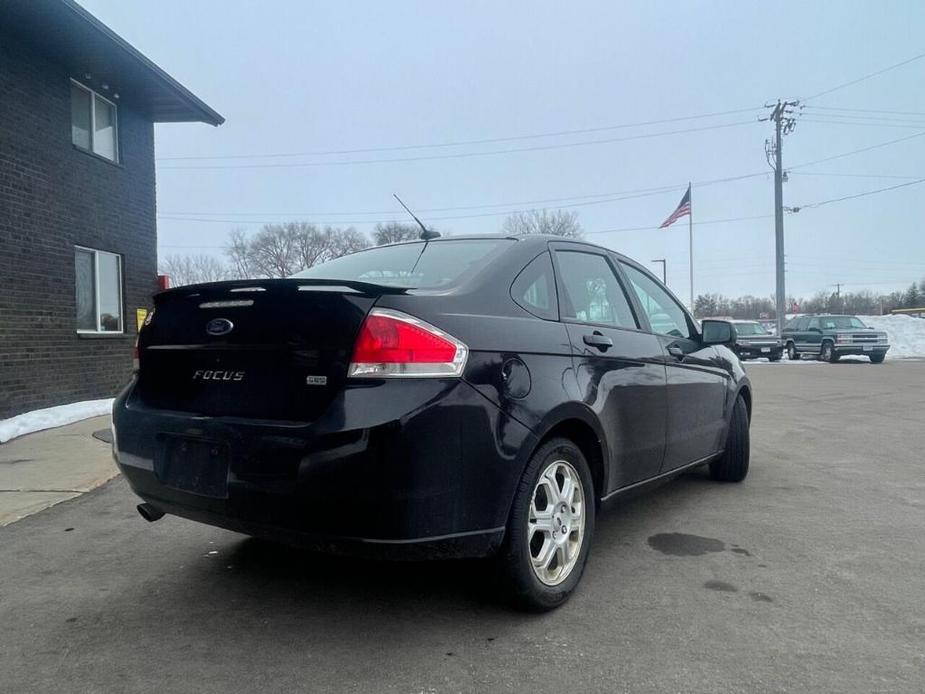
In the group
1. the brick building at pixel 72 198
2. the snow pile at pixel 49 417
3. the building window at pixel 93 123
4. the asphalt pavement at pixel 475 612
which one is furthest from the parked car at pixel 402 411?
the building window at pixel 93 123

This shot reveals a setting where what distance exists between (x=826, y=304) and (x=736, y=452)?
306ft

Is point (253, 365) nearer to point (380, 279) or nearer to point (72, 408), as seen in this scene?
point (380, 279)

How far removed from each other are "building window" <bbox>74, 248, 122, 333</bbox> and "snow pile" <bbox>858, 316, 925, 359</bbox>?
101ft

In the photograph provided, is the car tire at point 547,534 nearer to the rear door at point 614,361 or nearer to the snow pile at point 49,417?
the rear door at point 614,361

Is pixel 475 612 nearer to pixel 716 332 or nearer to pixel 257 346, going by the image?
pixel 257 346

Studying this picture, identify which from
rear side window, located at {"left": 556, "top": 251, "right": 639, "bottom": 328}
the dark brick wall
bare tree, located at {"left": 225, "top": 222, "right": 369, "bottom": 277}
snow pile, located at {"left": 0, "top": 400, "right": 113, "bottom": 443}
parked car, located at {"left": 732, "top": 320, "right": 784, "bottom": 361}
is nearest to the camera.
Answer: rear side window, located at {"left": 556, "top": 251, "right": 639, "bottom": 328}

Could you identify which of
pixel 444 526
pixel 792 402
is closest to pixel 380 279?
pixel 444 526

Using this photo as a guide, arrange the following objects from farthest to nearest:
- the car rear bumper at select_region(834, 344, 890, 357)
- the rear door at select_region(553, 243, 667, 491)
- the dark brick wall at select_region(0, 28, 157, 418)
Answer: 1. the car rear bumper at select_region(834, 344, 890, 357)
2. the dark brick wall at select_region(0, 28, 157, 418)
3. the rear door at select_region(553, 243, 667, 491)

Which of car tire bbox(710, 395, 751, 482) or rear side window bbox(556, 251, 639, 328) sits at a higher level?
rear side window bbox(556, 251, 639, 328)

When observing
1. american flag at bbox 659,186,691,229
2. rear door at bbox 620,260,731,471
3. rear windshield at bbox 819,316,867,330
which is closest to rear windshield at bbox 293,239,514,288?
rear door at bbox 620,260,731,471

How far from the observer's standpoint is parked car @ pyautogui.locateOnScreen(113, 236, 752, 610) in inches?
94.5

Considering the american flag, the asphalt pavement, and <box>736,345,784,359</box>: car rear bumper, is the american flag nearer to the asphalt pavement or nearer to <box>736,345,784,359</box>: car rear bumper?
<box>736,345,784,359</box>: car rear bumper

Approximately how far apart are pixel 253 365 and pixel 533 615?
5.13 ft

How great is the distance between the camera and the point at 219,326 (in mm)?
2803
